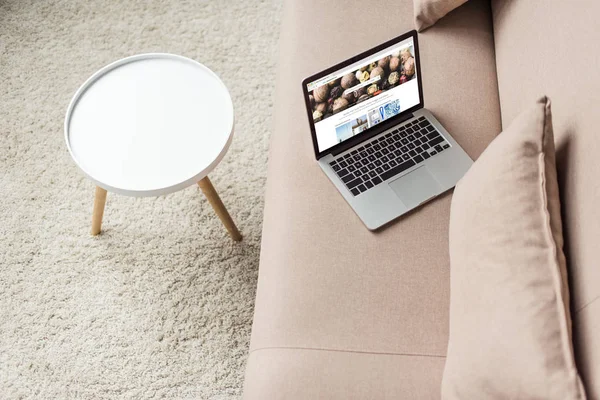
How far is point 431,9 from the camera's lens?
146 cm

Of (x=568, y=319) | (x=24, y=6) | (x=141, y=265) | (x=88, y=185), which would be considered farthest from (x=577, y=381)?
(x=24, y=6)

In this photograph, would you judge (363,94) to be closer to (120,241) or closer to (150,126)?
(150,126)

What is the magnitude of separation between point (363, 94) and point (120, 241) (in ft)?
2.81

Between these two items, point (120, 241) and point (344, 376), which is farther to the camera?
point (120, 241)

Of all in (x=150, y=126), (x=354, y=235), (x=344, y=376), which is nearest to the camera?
(x=344, y=376)

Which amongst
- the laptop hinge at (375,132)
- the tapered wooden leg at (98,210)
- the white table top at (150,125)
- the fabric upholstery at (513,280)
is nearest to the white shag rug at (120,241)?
the tapered wooden leg at (98,210)

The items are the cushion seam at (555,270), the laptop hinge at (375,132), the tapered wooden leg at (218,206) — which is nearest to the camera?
the cushion seam at (555,270)

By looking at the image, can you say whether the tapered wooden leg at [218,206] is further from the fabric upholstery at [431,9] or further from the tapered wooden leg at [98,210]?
the fabric upholstery at [431,9]

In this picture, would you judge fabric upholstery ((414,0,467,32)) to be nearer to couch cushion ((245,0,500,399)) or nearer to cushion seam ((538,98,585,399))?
couch cushion ((245,0,500,399))

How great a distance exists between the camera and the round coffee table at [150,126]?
142 cm

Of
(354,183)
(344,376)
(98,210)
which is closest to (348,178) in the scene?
(354,183)

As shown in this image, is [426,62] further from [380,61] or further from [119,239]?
[119,239]

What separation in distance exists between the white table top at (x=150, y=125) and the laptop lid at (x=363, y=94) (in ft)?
0.85

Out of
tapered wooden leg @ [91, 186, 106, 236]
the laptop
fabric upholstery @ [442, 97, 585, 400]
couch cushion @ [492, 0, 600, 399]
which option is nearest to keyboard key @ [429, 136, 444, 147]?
the laptop
